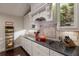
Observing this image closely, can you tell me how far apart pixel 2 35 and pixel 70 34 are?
0.94 meters

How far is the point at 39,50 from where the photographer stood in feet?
5.13

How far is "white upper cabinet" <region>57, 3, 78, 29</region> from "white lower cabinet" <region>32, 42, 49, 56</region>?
365 millimetres

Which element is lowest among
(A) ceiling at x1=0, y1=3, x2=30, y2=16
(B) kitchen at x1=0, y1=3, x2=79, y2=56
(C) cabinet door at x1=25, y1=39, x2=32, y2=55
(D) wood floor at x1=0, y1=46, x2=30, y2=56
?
(D) wood floor at x1=0, y1=46, x2=30, y2=56

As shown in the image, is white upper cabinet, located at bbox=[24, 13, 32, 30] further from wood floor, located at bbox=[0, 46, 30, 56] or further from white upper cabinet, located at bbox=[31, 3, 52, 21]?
wood floor, located at bbox=[0, 46, 30, 56]

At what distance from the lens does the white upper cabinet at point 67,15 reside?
4.60 feet

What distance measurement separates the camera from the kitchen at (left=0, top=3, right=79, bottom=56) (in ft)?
4.92

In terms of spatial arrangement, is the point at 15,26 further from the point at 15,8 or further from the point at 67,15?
→ the point at 67,15

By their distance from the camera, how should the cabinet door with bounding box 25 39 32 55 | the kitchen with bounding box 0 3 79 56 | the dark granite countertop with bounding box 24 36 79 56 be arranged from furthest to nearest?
the cabinet door with bounding box 25 39 32 55 → the kitchen with bounding box 0 3 79 56 → the dark granite countertop with bounding box 24 36 79 56

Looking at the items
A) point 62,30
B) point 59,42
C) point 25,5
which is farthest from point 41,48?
point 25,5

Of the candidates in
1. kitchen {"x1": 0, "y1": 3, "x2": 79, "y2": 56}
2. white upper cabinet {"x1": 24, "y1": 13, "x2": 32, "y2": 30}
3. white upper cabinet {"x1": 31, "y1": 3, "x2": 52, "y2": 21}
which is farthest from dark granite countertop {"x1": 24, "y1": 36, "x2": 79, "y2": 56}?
white upper cabinet {"x1": 31, "y1": 3, "x2": 52, "y2": 21}

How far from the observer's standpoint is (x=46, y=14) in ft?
5.16

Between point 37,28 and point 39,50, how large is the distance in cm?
32

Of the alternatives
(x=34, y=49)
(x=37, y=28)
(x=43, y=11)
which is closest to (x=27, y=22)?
(x=37, y=28)

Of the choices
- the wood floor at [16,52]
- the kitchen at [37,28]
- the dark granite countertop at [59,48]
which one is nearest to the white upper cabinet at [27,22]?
the kitchen at [37,28]
